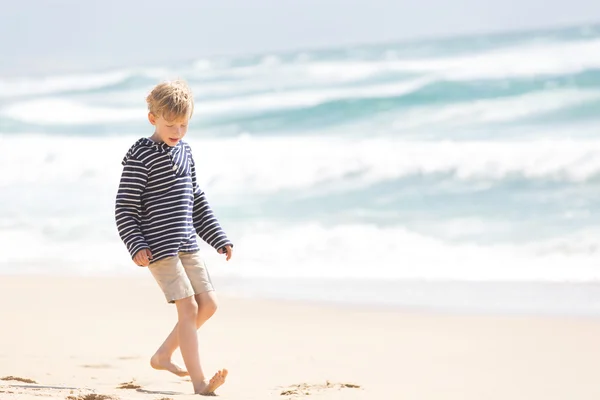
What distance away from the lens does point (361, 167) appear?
11.9 m

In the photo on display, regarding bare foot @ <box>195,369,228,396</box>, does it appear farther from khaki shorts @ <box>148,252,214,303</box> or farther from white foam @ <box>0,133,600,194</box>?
white foam @ <box>0,133,600,194</box>

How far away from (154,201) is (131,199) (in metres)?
0.09

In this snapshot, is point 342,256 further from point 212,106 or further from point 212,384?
point 212,106

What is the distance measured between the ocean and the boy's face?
8.67 ft

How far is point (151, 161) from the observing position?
3.62 metres

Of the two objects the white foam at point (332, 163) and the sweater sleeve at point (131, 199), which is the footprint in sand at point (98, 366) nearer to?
the sweater sleeve at point (131, 199)

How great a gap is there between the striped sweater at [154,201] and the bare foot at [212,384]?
0.49 metres

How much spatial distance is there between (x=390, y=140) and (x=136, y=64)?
10.9 metres

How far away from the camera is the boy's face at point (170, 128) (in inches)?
141

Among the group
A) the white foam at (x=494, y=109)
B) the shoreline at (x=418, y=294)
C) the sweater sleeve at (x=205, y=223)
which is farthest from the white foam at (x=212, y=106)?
the sweater sleeve at (x=205, y=223)

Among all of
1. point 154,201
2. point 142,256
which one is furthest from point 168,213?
point 142,256

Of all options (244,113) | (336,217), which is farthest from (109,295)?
(244,113)

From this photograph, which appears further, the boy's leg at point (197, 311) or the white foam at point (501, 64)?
the white foam at point (501, 64)

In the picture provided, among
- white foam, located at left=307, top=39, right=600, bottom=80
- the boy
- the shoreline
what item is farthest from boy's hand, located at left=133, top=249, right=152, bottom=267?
white foam, located at left=307, top=39, right=600, bottom=80
